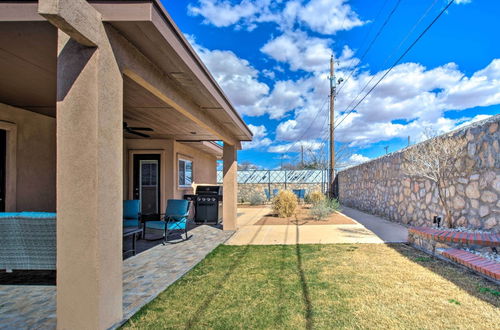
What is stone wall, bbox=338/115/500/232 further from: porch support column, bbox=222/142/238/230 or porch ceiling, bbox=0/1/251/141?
porch support column, bbox=222/142/238/230

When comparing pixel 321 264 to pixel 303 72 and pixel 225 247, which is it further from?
pixel 303 72

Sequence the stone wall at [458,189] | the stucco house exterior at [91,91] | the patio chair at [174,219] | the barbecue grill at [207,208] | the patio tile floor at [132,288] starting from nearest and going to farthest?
1. the stucco house exterior at [91,91]
2. the patio tile floor at [132,288]
3. the stone wall at [458,189]
4. the patio chair at [174,219]
5. the barbecue grill at [207,208]

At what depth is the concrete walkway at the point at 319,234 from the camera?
20.5ft

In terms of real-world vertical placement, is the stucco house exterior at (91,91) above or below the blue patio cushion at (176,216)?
above

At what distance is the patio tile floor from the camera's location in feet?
9.06

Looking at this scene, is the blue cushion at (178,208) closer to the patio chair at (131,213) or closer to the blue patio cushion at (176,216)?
the blue patio cushion at (176,216)

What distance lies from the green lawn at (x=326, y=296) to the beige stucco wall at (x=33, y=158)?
3.66 meters

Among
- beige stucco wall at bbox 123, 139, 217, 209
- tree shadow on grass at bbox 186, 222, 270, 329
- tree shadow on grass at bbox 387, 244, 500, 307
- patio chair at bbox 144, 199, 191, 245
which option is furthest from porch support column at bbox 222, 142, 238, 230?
tree shadow on grass at bbox 387, 244, 500, 307

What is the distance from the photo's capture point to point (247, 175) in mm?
21578

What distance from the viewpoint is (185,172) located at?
10375mm

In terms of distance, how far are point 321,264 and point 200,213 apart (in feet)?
17.5

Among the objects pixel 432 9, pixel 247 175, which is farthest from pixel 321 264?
pixel 247 175

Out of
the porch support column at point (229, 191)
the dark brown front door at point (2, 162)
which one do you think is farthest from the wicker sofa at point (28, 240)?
the porch support column at point (229, 191)

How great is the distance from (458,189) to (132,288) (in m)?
5.74
